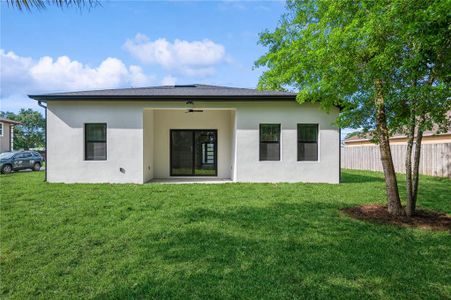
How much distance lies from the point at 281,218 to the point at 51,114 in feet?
28.9

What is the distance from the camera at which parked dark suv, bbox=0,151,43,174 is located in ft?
49.1

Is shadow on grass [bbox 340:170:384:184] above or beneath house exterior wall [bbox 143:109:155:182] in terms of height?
beneath

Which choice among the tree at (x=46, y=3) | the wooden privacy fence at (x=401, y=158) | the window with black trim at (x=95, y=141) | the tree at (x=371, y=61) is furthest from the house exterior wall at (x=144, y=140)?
the tree at (x=46, y=3)

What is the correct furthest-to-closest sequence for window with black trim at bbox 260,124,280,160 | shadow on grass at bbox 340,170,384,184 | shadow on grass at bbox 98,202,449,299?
1. shadow on grass at bbox 340,170,384,184
2. window with black trim at bbox 260,124,280,160
3. shadow on grass at bbox 98,202,449,299

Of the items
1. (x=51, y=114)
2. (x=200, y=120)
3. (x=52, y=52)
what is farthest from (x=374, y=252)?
(x=52, y=52)

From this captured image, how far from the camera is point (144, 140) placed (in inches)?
403

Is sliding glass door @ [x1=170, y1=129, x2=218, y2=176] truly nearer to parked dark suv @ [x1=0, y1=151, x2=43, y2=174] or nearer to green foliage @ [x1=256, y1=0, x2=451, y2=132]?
green foliage @ [x1=256, y1=0, x2=451, y2=132]

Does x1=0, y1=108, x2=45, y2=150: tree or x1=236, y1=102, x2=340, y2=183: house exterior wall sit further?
x1=0, y1=108, x2=45, y2=150: tree

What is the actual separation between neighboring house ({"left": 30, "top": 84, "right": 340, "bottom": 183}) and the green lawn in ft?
10.5

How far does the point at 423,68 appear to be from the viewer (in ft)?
15.7

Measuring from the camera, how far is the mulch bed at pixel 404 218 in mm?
5129

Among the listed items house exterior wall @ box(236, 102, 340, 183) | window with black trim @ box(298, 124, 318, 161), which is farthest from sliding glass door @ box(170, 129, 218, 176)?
window with black trim @ box(298, 124, 318, 161)

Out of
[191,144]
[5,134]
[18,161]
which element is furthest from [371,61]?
[5,134]

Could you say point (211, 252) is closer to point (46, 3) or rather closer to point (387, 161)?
point (46, 3)
